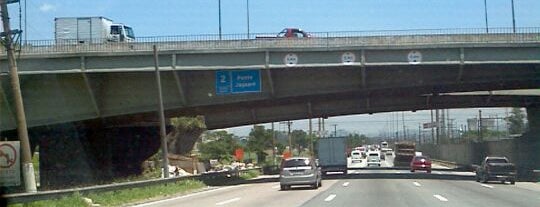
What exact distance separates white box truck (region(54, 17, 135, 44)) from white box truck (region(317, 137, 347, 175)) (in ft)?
72.1

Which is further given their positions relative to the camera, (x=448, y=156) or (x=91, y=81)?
(x=448, y=156)

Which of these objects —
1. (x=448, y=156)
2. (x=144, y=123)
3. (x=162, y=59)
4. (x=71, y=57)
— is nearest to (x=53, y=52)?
(x=71, y=57)

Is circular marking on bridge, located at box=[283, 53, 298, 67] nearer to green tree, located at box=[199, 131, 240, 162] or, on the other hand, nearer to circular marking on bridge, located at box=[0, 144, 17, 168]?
circular marking on bridge, located at box=[0, 144, 17, 168]

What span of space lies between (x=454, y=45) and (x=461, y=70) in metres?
1.68

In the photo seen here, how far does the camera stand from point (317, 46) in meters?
42.7

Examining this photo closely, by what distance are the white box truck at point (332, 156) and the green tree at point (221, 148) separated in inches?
1592

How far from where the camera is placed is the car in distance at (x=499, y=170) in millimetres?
42156

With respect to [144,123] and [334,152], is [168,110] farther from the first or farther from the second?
[334,152]

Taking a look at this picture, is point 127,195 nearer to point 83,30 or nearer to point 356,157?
point 83,30

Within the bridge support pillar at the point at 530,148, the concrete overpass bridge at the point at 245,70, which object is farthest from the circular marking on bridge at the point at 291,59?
the bridge support pillar at the point at 530,148

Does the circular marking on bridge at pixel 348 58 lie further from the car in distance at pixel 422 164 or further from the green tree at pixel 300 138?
the green tree at pixel 300 138

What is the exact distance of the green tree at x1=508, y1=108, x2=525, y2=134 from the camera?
346ft

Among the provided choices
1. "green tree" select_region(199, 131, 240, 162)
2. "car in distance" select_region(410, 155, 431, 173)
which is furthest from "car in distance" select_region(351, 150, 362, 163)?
"car in distance" select_region(410, 155, 431, 173)

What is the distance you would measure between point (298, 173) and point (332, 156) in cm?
2697
